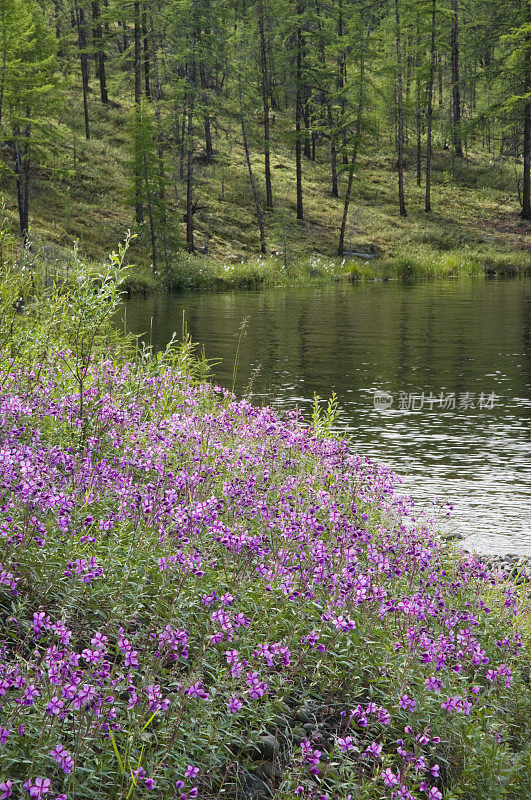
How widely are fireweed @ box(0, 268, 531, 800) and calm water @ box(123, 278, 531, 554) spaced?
9.17ft

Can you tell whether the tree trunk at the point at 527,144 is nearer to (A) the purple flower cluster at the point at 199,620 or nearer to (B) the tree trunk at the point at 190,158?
(B) the tree trunk at the point at 190,158

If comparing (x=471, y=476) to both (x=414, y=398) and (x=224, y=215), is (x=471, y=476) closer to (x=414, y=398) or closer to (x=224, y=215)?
(x=414, y=398)


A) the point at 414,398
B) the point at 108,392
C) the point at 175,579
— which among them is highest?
the point at 108,392

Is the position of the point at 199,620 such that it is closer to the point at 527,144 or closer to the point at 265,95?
the point at 265,95

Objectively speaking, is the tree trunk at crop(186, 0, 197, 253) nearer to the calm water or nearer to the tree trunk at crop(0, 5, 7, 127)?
the tree trunk at crop(0, 5, 7, 127)

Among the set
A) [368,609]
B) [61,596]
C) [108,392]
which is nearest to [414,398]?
[108,392]

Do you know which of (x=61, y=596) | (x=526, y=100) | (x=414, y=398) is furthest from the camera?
(x=526, y=100)

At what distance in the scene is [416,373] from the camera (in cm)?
1464

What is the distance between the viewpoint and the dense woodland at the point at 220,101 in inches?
1335

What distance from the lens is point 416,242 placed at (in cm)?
4666

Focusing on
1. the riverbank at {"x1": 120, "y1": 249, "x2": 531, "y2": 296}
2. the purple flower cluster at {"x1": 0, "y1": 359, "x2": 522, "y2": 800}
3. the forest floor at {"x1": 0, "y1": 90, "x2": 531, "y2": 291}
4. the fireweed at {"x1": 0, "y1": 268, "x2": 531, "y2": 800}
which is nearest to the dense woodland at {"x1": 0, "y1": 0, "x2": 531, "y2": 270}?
the forest floor at {"x1": 0, "y1": 90, "x2": 531, "y2": 291}

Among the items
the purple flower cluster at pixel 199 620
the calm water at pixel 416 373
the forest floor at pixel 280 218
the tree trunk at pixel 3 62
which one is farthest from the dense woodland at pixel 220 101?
the purple flower cluster at pixel 199 620

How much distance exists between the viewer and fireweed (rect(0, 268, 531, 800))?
2709 millimetres

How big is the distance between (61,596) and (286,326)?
58.9 feet
